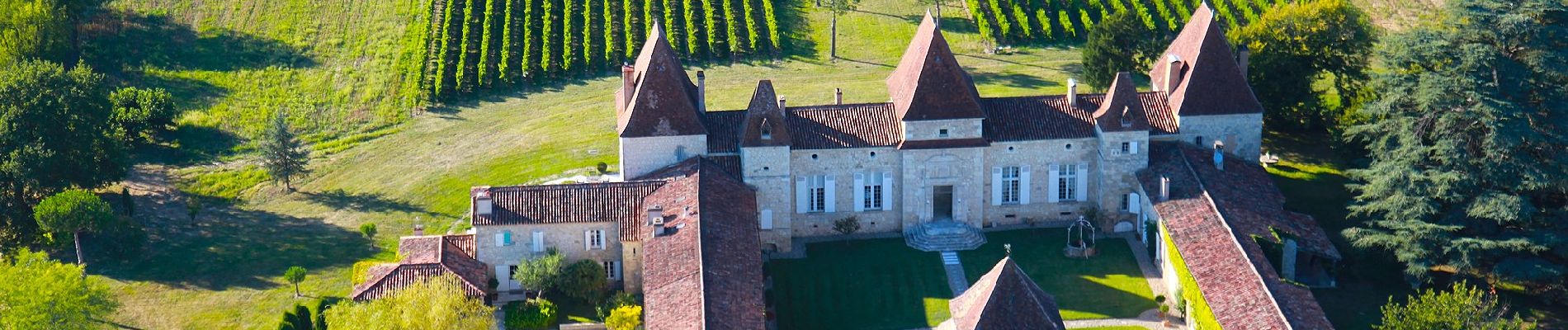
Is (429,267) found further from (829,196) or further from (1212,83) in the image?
(1212,83)

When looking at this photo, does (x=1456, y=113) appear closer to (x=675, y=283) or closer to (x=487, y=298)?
(x=675, y=283)

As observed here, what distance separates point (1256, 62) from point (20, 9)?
234 ft

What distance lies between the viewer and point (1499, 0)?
2613 inches

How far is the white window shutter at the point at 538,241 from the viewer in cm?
6812

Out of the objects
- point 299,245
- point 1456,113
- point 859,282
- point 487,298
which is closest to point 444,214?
point 299,245

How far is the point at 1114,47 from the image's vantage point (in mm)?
88750

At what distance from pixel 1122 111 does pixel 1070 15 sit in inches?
1345

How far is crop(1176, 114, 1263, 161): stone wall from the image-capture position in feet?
245

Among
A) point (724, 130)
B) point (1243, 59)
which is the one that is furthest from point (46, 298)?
point (1243, 59)

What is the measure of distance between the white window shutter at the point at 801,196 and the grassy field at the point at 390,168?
46.2 feet

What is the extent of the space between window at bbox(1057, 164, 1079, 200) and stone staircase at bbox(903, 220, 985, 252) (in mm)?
4039

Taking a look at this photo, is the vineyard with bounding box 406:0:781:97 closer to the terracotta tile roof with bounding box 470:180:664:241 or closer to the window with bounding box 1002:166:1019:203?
the terracotta tile roof with bounding box 470:180:664:241

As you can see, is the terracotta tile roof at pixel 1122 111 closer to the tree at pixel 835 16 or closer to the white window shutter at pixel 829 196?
the white window shutter at pixel 829 196

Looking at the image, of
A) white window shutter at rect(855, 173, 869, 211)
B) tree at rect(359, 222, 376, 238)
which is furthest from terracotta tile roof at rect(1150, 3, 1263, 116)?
tree at rect(359, 222, 376, 238)
